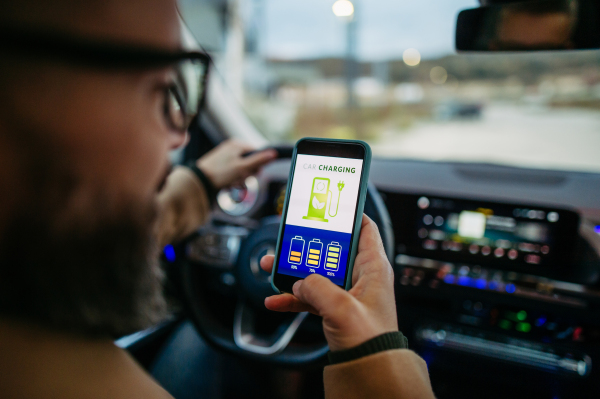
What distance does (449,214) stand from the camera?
1.94 meters

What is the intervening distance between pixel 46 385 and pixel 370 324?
58 cm

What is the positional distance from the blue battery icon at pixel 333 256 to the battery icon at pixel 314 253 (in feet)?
0.08

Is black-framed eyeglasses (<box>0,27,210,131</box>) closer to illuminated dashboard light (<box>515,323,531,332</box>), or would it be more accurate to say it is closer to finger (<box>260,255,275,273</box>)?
finger (<box>260,255,275,273</box>)

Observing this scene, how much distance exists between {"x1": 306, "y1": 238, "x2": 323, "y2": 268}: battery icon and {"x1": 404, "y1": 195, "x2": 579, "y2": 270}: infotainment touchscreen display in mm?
988

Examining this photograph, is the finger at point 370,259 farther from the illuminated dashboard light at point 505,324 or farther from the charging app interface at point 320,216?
the illuminated dashboard light at point 505,324

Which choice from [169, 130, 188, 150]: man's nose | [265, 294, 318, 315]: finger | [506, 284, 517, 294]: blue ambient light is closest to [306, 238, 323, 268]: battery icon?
[265, 294, 318, 315]: finger

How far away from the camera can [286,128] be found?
2537 millimetres

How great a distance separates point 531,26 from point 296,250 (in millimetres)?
985

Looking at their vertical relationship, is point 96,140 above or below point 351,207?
above

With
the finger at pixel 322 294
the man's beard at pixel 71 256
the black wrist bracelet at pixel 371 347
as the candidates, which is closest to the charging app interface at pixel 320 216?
the finger at pixel 322 294

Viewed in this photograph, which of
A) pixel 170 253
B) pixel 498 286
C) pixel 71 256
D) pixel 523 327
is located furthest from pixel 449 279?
pixel 71 256

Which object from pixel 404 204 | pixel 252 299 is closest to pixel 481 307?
pixel 404 204

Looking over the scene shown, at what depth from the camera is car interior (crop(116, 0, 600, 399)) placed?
170cm

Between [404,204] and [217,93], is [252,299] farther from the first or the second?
[217,93]
